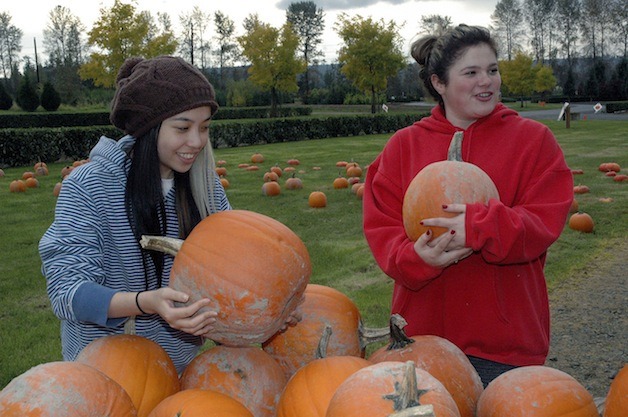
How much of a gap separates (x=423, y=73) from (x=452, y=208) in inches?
42.9

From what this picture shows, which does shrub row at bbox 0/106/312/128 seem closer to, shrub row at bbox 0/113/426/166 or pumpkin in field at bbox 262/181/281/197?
shrub row at bbox 0/113/426/166

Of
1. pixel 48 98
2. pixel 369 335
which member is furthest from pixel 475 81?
pixel 48 98

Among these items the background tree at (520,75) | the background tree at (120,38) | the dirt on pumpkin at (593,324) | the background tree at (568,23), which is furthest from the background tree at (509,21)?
the dirt on pumpkin at (593,324)

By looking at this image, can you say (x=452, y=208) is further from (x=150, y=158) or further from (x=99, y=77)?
(x=99, y=77)

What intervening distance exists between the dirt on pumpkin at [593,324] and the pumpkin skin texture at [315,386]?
294 cm

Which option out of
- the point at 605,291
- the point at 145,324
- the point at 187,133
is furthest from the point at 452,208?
the point at 605,291

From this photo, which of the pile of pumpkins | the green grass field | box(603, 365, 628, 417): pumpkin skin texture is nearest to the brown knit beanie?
the pile of pumpkins

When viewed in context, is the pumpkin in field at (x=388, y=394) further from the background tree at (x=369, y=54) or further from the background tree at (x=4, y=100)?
the background tree at (x=4, y=100)

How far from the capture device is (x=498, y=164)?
108 inches

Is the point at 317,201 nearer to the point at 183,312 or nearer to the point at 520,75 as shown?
the point at 183,312

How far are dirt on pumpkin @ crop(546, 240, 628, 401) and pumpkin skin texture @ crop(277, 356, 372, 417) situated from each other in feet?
9.66

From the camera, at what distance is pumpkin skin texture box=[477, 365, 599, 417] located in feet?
5.97

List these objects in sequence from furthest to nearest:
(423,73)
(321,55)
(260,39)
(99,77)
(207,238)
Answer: (321,55) < (260,39) < (99,77) < (423,73) < (207,238)

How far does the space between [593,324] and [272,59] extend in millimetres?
45582
